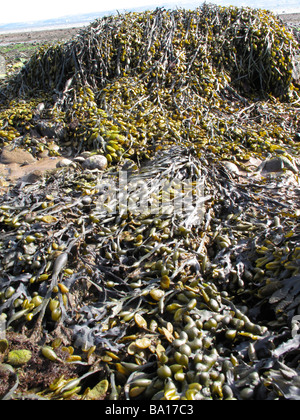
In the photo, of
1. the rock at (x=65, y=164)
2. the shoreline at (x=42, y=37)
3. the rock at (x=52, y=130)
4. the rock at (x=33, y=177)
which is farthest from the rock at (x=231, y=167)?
the shoreline at (x=42, y=37)

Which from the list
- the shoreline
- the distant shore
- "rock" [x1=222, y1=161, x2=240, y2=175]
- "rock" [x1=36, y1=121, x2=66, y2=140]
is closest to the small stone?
"rock" [x1=222, y1=161, x2=240, y2=175]

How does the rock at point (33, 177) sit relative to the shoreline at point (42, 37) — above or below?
below

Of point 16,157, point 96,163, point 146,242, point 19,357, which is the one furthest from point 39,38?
point 19,357

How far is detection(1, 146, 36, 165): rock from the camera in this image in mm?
3135

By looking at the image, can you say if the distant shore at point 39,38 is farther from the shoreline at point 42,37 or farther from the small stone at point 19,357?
the small stone at point 19,357

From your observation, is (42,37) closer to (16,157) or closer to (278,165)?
(16,157)

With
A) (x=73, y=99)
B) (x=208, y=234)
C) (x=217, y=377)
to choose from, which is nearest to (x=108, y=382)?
(x=217, y=377)

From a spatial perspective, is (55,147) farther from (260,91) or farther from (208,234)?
(260,91)

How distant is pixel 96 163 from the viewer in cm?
274

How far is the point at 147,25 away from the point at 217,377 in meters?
4.63

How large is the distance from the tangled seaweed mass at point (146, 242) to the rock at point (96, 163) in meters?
0.10

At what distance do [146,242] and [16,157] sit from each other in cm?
198

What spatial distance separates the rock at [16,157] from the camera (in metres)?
3.13
